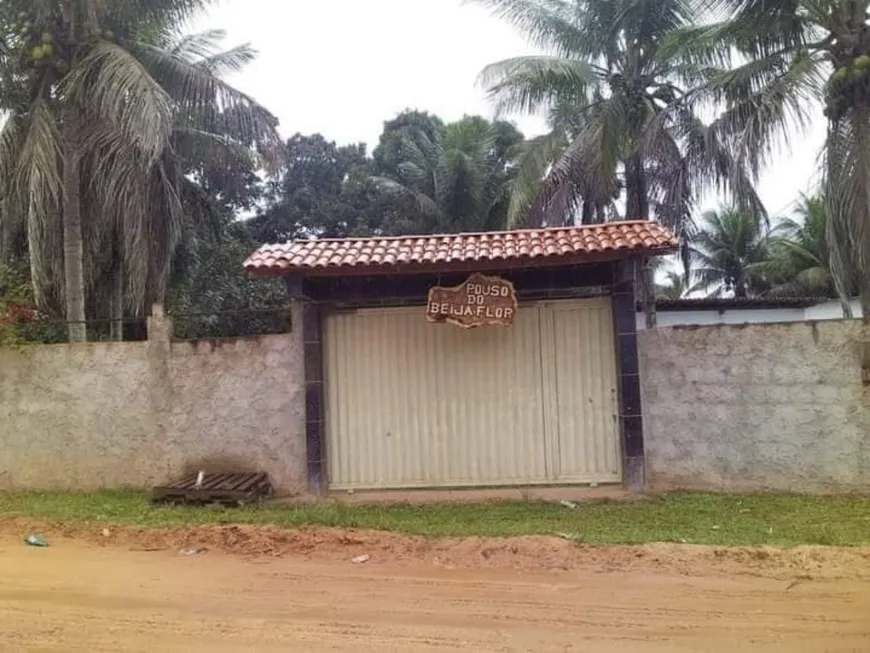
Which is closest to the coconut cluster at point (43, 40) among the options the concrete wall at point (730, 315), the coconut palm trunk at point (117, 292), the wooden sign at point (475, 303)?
the coconut palm trunk at point (117, 292)

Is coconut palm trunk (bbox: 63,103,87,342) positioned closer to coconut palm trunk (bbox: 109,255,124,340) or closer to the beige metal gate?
coconut palm trunk (bbox: 109,255,124,340)

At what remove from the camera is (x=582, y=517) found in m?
7.13

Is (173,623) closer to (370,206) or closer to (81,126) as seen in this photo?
(81,126)

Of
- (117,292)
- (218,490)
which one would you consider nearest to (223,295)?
(117,292)

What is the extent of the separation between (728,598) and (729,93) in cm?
790

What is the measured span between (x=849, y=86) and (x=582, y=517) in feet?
21.0

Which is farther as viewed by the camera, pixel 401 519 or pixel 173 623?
pixel 401 519

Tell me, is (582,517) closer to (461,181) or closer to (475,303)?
(475,303)

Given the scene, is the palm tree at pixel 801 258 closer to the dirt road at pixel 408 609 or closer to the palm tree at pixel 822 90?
the palm tree at pixel 822 90

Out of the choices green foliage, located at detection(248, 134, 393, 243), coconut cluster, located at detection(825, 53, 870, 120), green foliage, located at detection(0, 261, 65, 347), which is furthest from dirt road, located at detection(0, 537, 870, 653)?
green foliage, located at detection(248, 134, 393, 243)

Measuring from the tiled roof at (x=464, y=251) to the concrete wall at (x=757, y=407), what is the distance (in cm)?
121

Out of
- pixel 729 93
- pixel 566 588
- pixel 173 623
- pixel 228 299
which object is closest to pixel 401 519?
pixel 566 588

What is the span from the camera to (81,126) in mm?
11211

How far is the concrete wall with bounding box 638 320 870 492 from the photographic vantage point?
25.8 ft
